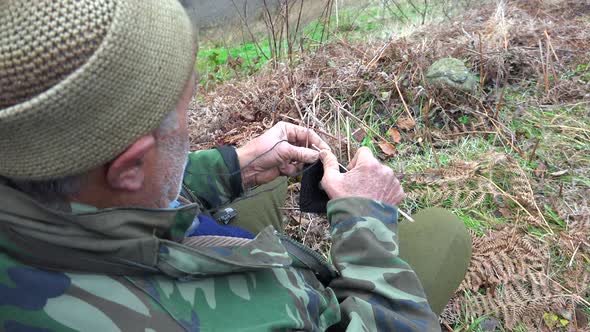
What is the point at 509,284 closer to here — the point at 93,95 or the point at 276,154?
the point at 276,154

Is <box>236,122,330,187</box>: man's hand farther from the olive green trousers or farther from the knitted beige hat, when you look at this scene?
the knitted beige hat

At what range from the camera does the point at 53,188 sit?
1144mm

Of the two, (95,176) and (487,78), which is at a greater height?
(95,176)

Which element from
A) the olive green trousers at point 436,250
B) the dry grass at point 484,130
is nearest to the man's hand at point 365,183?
the olive green trousers at point 436,250

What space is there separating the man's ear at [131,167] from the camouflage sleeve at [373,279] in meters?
0.73

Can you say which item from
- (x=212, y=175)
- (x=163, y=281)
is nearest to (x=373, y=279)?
(x=163, y=281)

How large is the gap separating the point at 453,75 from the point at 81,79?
115 inches

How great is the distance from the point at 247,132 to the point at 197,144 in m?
0.44

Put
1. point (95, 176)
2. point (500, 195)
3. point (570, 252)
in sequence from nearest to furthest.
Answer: point (95, 176) → point (570, 252) → point (500, 195)

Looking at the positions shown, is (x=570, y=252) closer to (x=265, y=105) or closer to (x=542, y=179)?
(x=542, y=179)

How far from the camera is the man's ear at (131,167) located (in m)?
1.16

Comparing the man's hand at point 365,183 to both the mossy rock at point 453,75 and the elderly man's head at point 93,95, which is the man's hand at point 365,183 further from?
the mossy rock at point 453,75

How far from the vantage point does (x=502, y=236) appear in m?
2.54

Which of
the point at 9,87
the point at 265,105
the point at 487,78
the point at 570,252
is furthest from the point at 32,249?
the point at 487,78
